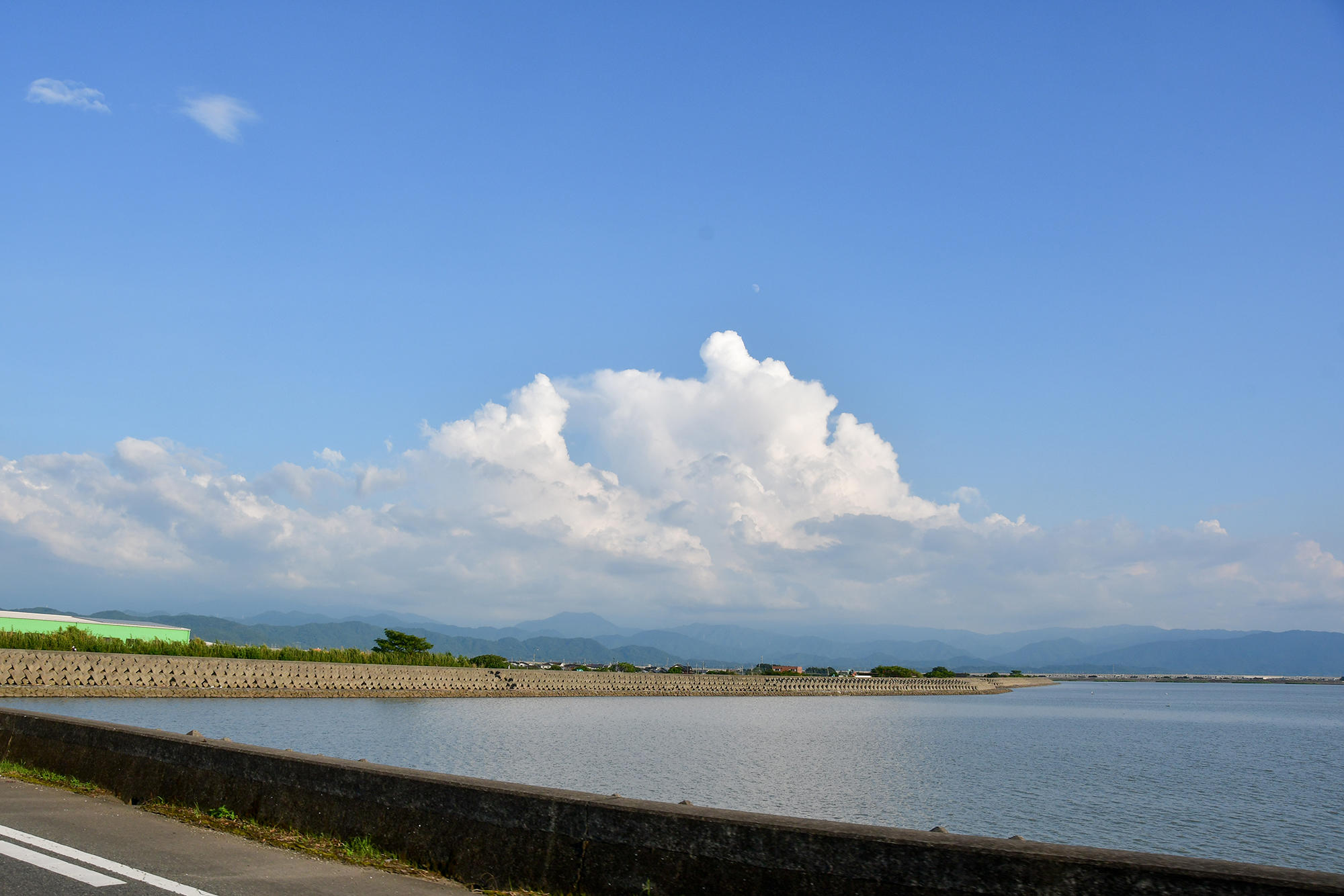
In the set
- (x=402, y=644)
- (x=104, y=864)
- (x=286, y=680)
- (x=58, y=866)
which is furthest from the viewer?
(x=402, y=644)

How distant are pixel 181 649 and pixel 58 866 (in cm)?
7670

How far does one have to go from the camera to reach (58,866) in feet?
30.5

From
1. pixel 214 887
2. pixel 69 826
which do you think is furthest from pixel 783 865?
pixel 69 826

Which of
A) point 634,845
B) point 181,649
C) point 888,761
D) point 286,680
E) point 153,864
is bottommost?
point 888,761

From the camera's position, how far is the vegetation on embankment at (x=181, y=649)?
67.9 metres

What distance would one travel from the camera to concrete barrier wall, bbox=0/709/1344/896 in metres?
6.45

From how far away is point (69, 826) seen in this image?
11.4 metres

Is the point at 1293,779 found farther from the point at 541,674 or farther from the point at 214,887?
the point at 541,674

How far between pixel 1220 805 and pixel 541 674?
88.9 m

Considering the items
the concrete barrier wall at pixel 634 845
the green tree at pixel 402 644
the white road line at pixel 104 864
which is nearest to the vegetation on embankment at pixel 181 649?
the green tree at pixel 402 644

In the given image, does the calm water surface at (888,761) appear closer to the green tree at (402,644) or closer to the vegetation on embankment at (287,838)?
the vegetation on embankment at (287,838)

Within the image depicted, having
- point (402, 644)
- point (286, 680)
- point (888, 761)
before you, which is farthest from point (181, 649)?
point (888, 761)

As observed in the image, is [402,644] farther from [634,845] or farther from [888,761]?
[634,845]

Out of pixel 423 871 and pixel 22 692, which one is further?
pixel 22 692
